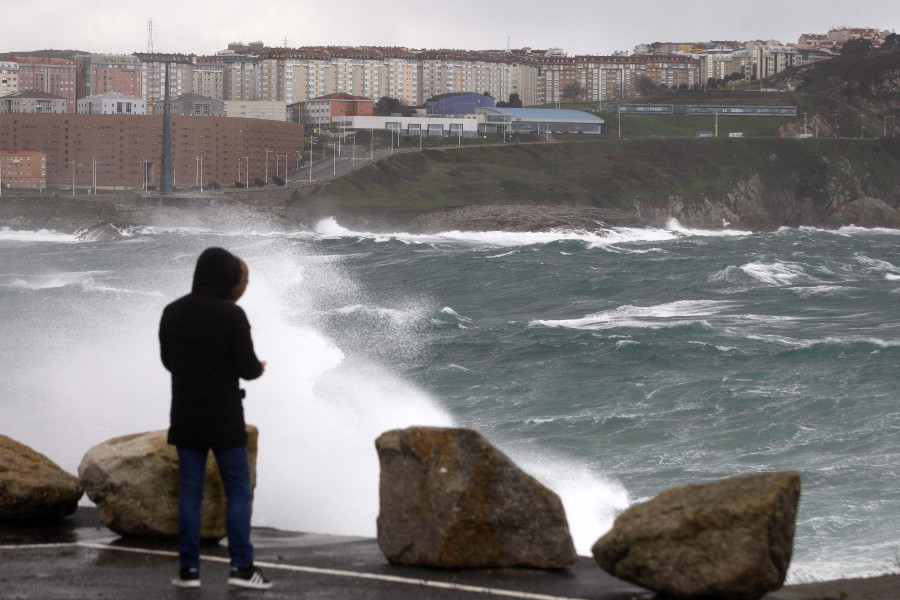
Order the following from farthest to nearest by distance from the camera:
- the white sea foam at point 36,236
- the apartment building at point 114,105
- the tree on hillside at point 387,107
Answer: the tree on hillside at point 387,107 < the apartment building at point 114,105 < the white sea foam at point 36,236

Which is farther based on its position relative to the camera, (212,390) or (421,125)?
(421,125)

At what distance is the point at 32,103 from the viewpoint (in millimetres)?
160375

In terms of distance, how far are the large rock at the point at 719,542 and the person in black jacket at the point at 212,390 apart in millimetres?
2113

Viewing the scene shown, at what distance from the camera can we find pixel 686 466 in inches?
653

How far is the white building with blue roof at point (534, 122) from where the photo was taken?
167 metres

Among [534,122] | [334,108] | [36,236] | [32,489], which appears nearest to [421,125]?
[534,122]

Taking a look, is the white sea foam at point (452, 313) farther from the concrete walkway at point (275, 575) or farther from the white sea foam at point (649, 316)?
the concrete walkway at point (275, 575)

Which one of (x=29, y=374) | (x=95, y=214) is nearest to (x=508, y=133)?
(x=95, y=214)

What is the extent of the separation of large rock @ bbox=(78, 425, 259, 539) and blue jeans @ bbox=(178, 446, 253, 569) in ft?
2.83

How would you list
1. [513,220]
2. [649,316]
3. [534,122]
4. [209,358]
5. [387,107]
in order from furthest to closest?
[387,107] < [534,122] < [513,220] < [649,316] < [209,358]

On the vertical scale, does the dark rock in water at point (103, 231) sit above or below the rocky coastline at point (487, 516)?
below

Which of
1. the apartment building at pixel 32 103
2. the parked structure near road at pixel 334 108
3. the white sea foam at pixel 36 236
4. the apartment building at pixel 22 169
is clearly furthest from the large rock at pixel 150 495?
the parked structure near road at pixel 334 108

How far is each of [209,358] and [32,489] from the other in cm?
223

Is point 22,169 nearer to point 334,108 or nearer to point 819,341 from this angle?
point 334,108
